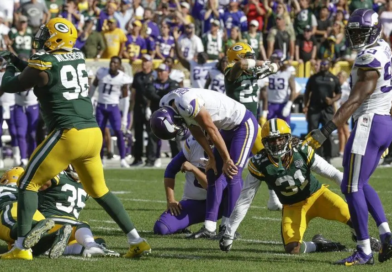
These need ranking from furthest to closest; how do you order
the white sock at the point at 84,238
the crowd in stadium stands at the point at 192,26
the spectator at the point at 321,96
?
the crowd in stadium stands at the point at 192,26
the spectator at the point at 321,96
the white sock at the point at 84,238

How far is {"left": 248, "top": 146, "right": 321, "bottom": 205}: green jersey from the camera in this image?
6805 millimetres

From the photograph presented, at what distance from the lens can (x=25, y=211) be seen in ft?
20.2

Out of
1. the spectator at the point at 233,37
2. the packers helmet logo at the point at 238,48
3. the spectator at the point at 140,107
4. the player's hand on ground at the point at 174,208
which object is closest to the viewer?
the player's hand on ground at the point at 174,208

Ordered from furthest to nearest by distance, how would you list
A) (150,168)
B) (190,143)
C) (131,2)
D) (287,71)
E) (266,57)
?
(131,2), (266,57), (287,71), (150,168), (190,143)

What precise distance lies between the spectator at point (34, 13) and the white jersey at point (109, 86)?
3.22 metres

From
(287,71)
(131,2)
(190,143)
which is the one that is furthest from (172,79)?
(190,143)

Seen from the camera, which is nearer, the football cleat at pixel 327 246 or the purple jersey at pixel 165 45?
the football cleat at pixel 327 246

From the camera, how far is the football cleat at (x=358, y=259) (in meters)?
6.04

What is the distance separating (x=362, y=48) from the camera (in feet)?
20.0

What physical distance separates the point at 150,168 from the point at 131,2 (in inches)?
235

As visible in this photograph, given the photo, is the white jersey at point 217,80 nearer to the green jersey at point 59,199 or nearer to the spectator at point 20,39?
the spectator at point 20,39

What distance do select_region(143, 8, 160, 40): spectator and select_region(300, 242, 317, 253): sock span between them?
12.0 metres

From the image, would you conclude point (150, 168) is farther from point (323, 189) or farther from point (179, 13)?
point (323, 189)

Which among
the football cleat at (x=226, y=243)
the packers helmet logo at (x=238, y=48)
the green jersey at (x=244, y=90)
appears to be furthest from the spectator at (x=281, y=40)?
the football cleat at (x=226, y=243)
